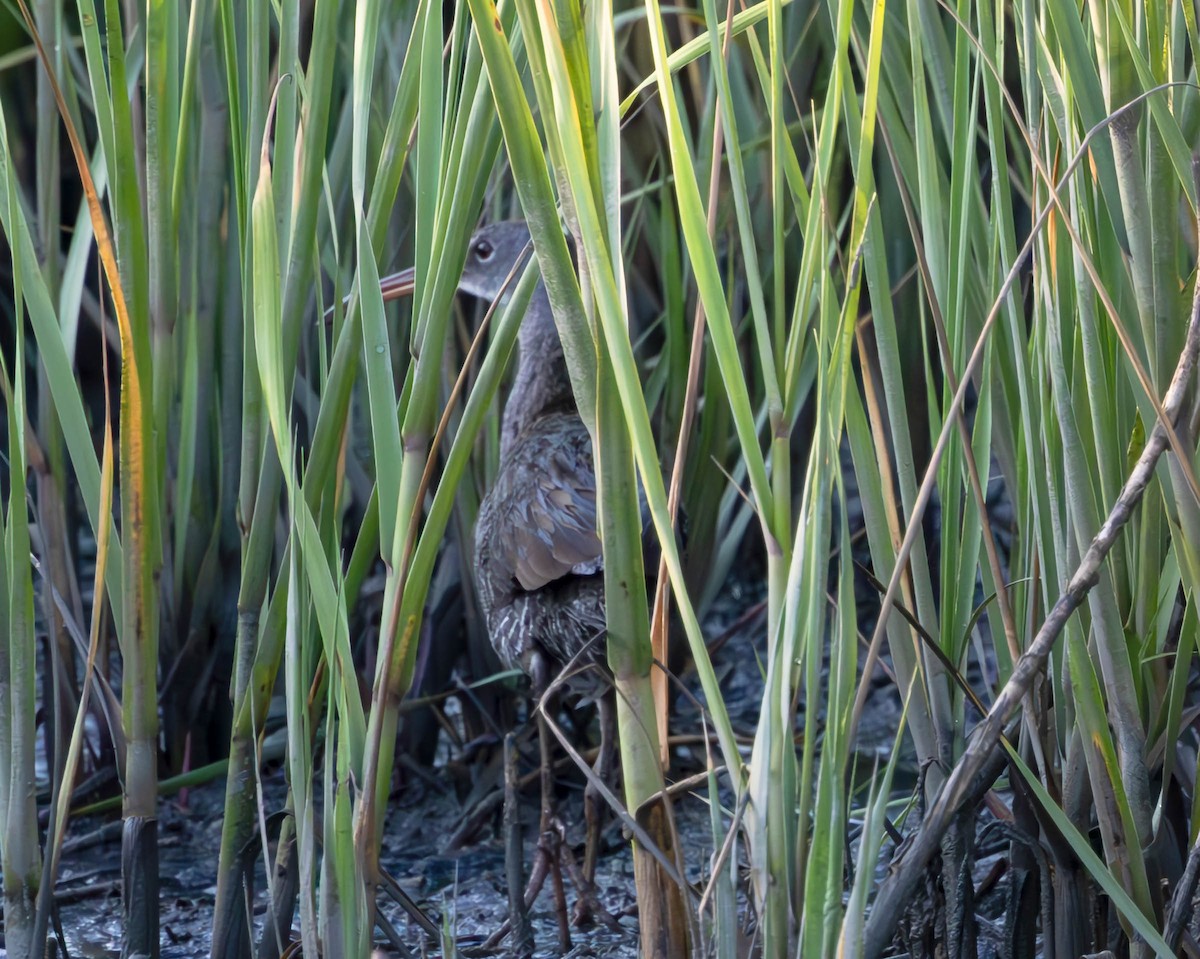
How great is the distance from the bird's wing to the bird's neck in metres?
0.41

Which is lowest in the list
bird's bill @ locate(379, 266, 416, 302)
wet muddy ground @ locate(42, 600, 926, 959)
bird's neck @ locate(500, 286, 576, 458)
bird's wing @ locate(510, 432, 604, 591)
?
wet muddy ground @ locate(42, 600, 926, 959)

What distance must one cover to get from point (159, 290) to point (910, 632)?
34.8 inches

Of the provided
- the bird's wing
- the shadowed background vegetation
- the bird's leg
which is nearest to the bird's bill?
the bird's wing

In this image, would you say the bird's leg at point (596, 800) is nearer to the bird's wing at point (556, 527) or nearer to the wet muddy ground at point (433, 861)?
the wet muddy ground at point (433, 861)

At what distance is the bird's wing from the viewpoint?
6.89 feet

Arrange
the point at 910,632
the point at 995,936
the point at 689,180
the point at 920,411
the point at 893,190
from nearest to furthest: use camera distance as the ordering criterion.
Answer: the point at 689,180 < the point at 910,632 < the point at 995,936 < the point at 893,190 < the point at 920,411

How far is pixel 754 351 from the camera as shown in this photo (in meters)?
2.98

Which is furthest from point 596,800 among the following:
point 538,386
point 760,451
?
point 760,451

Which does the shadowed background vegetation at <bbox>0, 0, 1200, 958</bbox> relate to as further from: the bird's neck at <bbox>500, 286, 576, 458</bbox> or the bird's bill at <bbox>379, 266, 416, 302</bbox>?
the bird's neck at <bbox>500, 286, 576, 458</bbox>

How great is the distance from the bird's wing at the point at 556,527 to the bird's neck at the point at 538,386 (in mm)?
411

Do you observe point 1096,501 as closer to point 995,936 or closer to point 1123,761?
point 1123,761

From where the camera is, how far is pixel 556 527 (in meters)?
2.13

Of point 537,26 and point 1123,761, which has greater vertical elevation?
point 537,26

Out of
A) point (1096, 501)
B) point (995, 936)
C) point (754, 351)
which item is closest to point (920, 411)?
point (754, 351)
